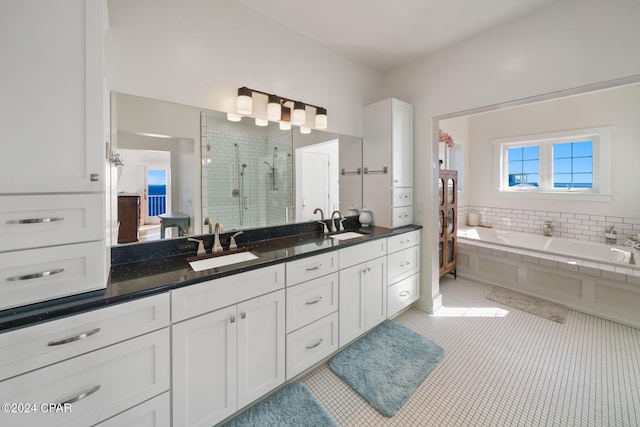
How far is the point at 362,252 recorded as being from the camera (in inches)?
84.4

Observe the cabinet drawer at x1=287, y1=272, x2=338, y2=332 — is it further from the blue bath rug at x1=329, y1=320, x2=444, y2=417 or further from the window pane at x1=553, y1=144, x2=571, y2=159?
the window pane at x1=553, y1=144, x2=571, y2=159

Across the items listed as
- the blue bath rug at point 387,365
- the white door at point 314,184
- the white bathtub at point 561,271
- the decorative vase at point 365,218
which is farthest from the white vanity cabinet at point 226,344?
the white bathtub at point 561,271

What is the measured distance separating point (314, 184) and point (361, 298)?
1.20 metres

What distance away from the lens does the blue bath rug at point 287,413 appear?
1475 millimetres

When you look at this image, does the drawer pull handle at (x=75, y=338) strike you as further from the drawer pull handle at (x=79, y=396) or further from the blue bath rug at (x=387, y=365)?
the blue bath rug at (x=387, y=365)

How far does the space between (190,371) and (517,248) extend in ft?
12.6

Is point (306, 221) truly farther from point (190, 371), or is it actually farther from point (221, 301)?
point (190, 371)

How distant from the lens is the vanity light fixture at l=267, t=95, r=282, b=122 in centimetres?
205

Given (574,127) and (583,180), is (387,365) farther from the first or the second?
(574,127)

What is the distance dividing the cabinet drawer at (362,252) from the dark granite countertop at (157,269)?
49 mm

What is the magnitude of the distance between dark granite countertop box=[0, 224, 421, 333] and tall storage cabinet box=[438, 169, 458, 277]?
1529 mm

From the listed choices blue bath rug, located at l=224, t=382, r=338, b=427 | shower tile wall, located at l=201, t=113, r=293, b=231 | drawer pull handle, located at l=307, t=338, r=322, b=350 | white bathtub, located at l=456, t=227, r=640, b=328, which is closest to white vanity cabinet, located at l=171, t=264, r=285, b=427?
blue bath rug, located at l=224, t=382, r=338, b=427

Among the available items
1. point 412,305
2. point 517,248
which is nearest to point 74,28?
point 412,305

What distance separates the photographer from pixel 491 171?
14.5 feet
